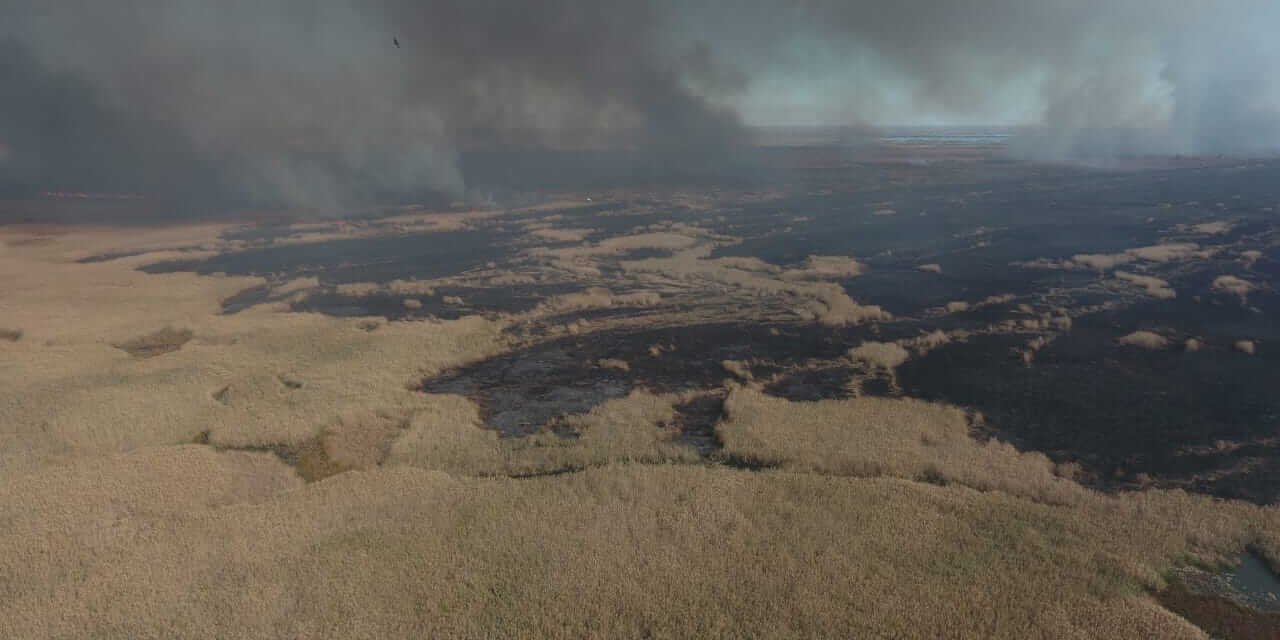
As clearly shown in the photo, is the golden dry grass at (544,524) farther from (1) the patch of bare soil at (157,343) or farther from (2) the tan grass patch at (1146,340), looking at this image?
(2) the tan grass patch at (1146,340)

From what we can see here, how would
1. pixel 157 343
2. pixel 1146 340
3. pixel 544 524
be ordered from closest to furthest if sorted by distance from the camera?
→ pixel 544 524, pixel 1146 340, pixel 157 343

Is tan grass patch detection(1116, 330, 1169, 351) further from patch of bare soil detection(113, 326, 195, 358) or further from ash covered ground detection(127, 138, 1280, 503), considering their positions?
patch of bare soil detection(113, 326, 195, 358)

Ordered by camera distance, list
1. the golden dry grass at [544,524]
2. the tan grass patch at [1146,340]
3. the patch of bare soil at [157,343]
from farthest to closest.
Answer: the patch of bare soil at [157,343] < the tan grass patch at [1146,340] < the golden dry grass at [544,524]

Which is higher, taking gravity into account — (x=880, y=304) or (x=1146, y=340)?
(x=880, y=304)

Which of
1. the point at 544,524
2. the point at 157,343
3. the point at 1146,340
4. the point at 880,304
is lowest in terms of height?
the point at 544,524

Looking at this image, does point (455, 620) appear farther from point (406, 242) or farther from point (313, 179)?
point (313, 179)

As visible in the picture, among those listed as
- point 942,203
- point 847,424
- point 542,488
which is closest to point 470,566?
point 542,488

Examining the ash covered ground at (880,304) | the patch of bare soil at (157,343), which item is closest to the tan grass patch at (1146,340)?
the ash covered ground at (880,304)

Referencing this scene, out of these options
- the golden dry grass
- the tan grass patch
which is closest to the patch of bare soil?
the golden dry grass

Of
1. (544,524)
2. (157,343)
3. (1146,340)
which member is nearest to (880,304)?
(1146,340)

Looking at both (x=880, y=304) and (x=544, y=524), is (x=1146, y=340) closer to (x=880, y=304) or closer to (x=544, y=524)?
(x=880, y=304)

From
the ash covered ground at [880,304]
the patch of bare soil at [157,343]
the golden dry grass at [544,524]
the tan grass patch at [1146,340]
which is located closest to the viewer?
the golden dry grass at [544,524]

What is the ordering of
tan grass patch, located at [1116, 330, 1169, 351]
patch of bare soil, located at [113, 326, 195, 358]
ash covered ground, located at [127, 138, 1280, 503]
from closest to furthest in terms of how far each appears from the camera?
1. ash covered ground, located at [127, 138, 1280, 503]
2. tan grass patch, located at [1116, 330, 1169, 351]
3. patch of bare soil, located at [113, 326, 195, 358]
